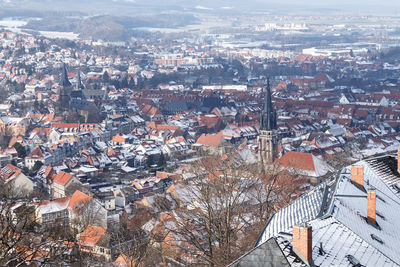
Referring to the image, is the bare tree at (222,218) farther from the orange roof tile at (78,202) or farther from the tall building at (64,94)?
the tall building at (64,94)

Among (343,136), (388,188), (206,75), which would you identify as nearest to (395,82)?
(206,75)

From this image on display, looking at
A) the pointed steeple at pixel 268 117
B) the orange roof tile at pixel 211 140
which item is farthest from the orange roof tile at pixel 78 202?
the orange roof tile at pixel 211 140

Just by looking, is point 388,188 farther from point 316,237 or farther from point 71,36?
point 71,36

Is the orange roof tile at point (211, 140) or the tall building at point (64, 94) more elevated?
the orange roof tile at point (211, 140)

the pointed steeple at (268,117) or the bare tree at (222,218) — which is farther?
the pointed steeple at (268,117)

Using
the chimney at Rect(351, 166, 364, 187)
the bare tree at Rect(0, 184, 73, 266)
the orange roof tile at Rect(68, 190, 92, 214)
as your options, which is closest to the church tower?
the orange roof tile at Rect(68, 190, 92, 214)

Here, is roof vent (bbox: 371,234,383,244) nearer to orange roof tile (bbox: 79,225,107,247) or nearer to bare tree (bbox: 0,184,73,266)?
bare tree (bbox: 0,184,73,266)
